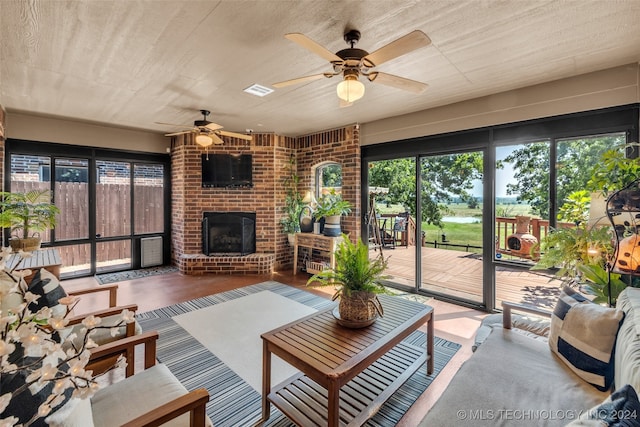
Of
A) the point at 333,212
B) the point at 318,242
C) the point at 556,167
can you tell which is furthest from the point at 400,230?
the point at 556,167

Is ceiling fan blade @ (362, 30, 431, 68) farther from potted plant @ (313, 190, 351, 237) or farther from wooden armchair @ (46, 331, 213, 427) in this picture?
potted plant @ (313, 190, 351, 237)

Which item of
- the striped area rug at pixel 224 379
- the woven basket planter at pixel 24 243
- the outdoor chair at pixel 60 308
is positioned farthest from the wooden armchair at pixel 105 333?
the woven basket planter at pixel 24 243

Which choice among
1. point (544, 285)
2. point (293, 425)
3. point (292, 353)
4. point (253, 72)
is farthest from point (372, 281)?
point (544, 285)

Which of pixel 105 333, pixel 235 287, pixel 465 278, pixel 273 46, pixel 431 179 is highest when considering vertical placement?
pixel 273 46

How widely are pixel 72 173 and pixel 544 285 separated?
7.12 m

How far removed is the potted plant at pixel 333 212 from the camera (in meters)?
4.73

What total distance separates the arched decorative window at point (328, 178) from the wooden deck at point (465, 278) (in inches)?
55.5

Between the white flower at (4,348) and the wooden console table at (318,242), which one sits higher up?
the white flower at (4,348)

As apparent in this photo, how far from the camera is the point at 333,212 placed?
4.74 meters

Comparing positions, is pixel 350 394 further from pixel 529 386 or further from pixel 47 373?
pixel 47 373

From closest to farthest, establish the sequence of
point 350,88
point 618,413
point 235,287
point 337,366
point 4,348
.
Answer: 1. point 4,348
2. point 618,413
3. point 337,366
4. point 350,88
5. point 235,287

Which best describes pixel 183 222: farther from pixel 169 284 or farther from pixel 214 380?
pixel 214 380

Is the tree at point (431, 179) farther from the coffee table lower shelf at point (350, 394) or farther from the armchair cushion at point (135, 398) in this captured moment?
the armchair cushion at point (135, 398)

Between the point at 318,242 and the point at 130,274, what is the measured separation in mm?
3397
